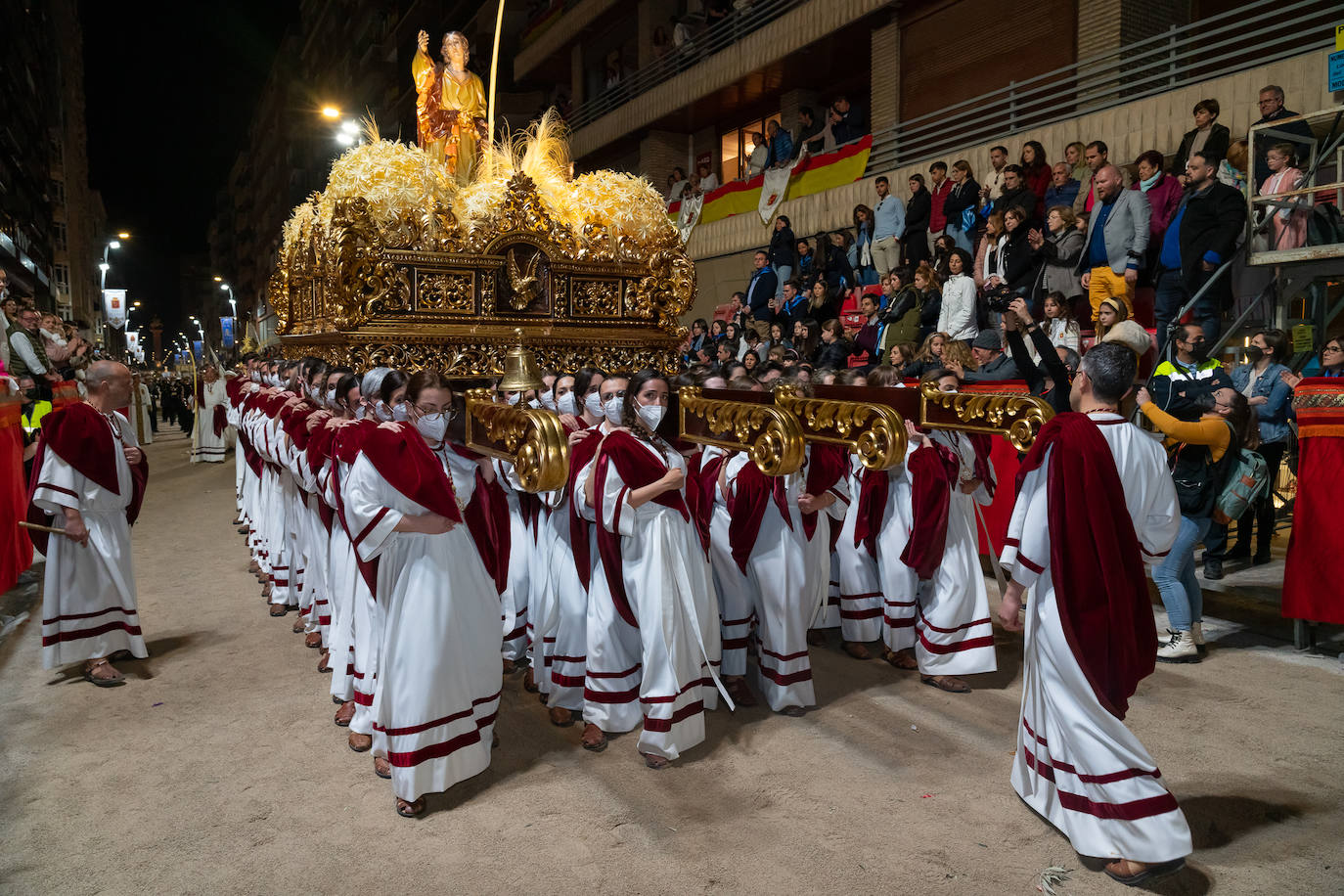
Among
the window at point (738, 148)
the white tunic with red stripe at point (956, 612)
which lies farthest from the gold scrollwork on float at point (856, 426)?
the window at point (738, 148)

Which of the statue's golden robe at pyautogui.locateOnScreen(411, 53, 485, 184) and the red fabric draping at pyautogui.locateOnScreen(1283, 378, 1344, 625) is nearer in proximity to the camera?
the statue's golden robe at pyautogui.locateOnScreen(411, 53, 485, 184)

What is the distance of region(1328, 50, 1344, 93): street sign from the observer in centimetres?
716

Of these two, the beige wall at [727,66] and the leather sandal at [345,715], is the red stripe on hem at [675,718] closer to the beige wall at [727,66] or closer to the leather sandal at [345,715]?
the leather sandal at [345,715]

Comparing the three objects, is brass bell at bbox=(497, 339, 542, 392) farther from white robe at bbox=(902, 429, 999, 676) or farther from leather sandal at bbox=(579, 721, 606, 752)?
white robe at bbox=(902, 429, 999, 676)

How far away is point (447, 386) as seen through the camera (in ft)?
11.9

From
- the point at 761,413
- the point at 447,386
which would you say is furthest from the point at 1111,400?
the point at 447,386

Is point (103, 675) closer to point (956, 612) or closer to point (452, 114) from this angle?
point (452, 114)

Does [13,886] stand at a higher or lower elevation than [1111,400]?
lower

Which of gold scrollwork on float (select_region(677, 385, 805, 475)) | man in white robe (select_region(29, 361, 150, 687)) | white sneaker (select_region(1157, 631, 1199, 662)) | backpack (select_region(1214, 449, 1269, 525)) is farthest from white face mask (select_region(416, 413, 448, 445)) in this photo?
backpack (select_region(1214, 449, 1269, 525))

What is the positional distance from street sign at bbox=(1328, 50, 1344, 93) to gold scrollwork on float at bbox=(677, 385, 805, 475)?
7.18 m

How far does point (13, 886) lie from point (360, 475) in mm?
1786

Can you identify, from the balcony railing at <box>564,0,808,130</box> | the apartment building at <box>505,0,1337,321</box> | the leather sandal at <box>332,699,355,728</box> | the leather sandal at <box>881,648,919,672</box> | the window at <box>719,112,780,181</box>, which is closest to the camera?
the leather sandal at <box>332,699,355,728</box>

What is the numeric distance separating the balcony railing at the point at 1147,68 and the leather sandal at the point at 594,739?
8557mm

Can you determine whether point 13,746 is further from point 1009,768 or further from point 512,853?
point 1009,768
